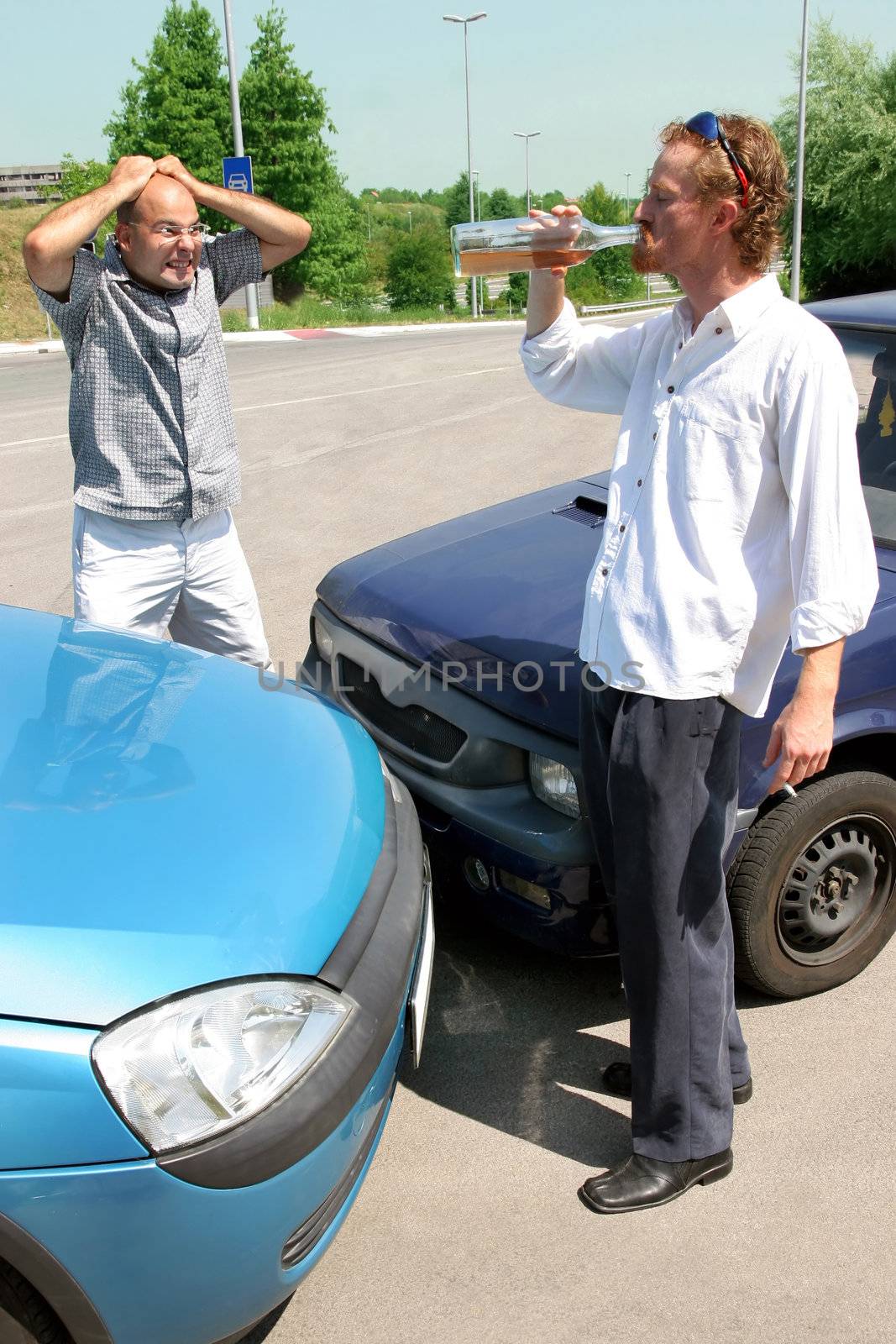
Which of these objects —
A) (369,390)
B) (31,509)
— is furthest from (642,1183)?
(369,390)

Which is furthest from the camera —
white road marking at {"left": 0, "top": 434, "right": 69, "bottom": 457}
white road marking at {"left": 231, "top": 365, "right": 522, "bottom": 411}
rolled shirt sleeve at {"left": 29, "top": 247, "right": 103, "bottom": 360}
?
white road marking at {"left": 231, "top": 365, "right": 522, "bottom": 411}

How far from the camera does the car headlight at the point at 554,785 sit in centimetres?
263

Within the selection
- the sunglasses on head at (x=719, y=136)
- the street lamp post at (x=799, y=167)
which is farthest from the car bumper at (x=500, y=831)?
the street lamp post at (x=799, y=167)

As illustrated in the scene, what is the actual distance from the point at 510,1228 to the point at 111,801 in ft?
3.92

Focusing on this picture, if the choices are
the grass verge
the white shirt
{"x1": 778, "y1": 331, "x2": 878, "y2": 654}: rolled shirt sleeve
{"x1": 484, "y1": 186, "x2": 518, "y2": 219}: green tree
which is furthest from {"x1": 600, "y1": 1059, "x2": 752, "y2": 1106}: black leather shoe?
{"x1": 484, "y1": 186, "x2": 518, "y2": 219}: green tree

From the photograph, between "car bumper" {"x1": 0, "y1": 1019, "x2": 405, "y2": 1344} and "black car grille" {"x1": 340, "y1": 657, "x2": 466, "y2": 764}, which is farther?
"black car grille" {"x1": 340, "y1": 657, "x2": 466, "y2": 764}

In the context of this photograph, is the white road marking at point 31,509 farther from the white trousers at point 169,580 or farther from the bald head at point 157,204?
the bald head at point 157,204

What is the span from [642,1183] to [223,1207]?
1063mm

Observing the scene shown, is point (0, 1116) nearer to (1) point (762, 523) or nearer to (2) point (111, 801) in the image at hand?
(2) point (111, 801)

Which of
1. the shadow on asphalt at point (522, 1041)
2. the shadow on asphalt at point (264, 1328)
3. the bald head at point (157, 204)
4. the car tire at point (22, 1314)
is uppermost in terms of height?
the bald head at point (157, 204)

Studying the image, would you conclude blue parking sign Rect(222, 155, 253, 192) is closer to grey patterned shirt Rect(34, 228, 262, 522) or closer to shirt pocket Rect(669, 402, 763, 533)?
grey patterned shirt Rect(34, 228, 262, 522)

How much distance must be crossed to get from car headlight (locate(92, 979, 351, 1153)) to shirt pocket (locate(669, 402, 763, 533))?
3.63 ft

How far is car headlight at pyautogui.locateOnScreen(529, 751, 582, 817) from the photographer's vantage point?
2627mm

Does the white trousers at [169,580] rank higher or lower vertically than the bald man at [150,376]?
lower
